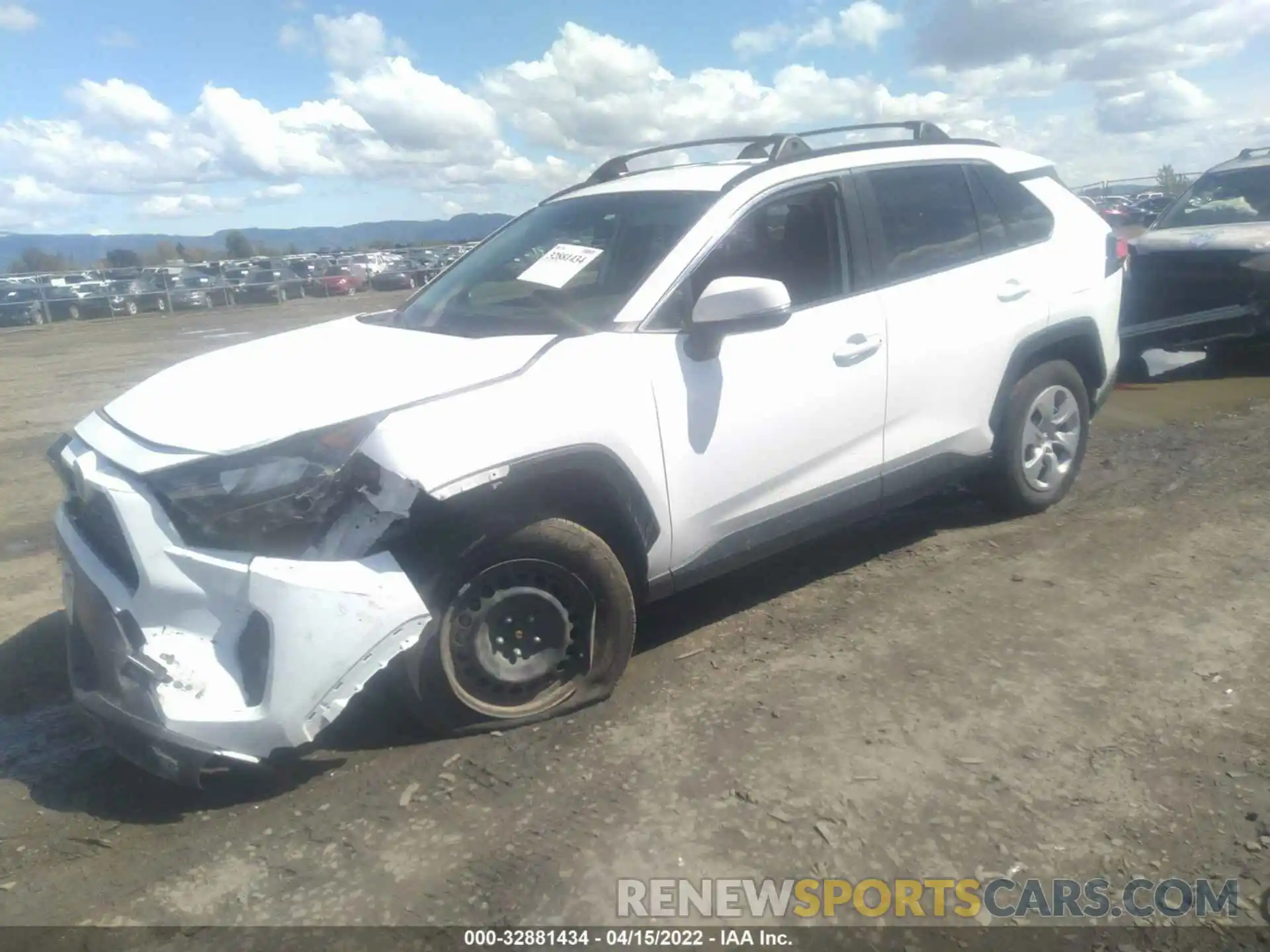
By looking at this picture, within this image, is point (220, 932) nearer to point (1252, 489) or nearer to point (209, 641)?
point (209, 641)

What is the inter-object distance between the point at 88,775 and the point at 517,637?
1509 millimetres

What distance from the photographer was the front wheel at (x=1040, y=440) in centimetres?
489

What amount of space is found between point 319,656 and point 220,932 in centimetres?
74

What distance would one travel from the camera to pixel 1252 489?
5535mm

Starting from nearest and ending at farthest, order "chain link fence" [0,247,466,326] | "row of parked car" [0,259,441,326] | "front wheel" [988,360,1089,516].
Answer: "front wheel" [988,360,1089,516]
"row of parked car" [0,259,441,326]
"chain link fence" [0,247,466,326]

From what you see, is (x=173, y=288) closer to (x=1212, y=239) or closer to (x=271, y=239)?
(x=1212, y=239)

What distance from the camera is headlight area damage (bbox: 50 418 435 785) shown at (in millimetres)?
2809

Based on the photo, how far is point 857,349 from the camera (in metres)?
4.07

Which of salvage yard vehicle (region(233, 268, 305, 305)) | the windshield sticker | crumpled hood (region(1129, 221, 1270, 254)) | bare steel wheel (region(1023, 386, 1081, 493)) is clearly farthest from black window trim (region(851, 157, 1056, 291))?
salvage yard vehicle (region(233, 268, 305, 305))

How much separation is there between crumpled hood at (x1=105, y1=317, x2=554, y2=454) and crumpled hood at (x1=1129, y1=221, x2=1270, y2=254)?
24.1ft

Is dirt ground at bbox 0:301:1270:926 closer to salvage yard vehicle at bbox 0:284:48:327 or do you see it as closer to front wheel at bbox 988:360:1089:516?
front wheel at bbox 988:360:1089:516

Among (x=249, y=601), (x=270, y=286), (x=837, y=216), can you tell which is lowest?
(x=249, y=601)

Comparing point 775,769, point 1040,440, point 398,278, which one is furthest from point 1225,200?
point 398,278

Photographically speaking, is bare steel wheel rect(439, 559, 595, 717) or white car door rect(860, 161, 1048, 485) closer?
bare steel wheel rect(439, 559, 595, 717)
